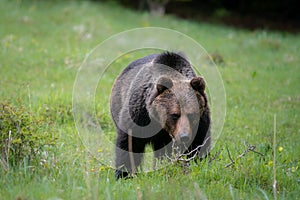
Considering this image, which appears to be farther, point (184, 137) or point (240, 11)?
point (240, 11)

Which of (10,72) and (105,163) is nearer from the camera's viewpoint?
(105,163)

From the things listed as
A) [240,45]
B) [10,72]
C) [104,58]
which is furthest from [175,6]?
[10,72]

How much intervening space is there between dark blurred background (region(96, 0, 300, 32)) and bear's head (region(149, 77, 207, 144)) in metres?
15.4

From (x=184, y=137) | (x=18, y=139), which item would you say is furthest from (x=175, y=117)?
(x=18, y=139)

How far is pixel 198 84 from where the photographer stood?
487 cm

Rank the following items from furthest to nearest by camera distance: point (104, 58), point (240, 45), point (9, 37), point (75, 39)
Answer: point (240, 45), point (75, 39), point (9, 37), point (104, 58)

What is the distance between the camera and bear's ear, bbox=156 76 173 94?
15.9ft

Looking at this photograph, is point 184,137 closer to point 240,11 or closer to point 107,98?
point 107,98

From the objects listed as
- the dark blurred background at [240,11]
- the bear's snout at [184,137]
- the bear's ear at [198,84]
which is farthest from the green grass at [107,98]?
the dark blurred background at [240,11]

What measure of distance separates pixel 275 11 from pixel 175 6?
5.16 metres

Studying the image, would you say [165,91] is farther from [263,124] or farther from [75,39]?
[75,39]

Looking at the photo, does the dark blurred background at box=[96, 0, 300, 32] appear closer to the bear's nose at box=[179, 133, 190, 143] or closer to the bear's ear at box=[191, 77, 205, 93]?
the bear's ear at box=[191, 77, 205, 93]

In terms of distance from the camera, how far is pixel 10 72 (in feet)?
30.3

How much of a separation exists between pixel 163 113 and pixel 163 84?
0.30m
